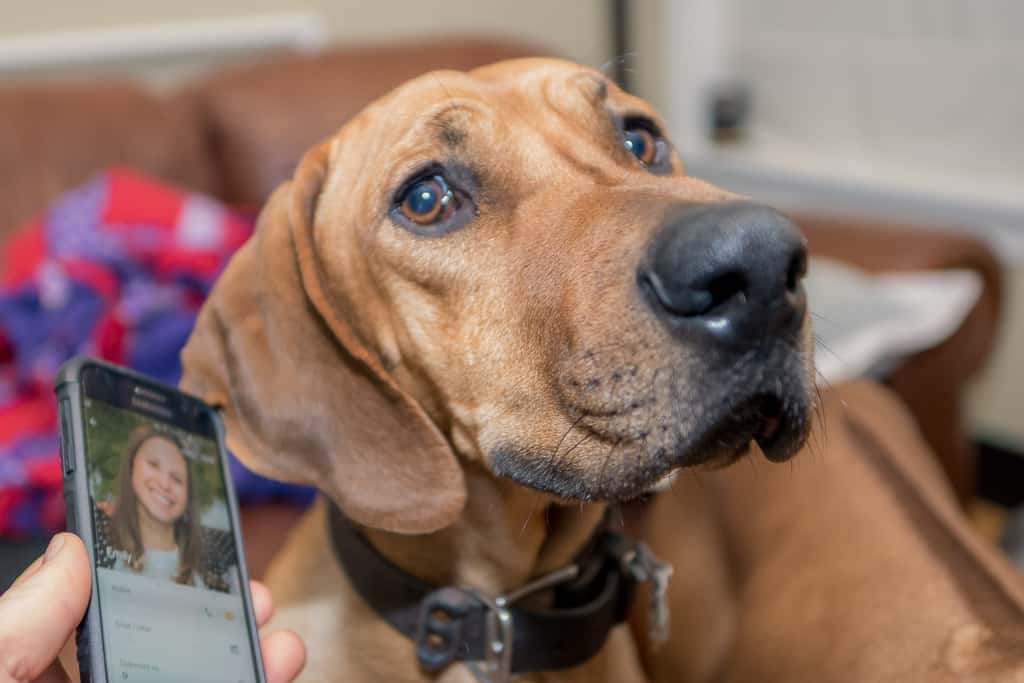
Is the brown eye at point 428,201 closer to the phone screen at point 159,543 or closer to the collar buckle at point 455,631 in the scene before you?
the phone screen at point 159,543

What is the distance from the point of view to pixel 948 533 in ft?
4.55

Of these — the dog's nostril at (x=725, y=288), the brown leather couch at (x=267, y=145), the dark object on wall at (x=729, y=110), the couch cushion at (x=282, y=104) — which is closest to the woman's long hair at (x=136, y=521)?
the dog's nostril at (x=725, y=288)

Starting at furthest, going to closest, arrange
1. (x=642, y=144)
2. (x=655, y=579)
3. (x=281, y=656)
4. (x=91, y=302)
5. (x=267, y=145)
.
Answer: (x=267, y=145) → (x=91, y=302) → (x=642, y=144) → (x=655, y=579) → (x=281, y=656)

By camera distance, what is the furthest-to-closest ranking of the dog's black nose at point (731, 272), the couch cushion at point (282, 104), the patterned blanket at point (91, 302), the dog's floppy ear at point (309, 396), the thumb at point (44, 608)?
the couch cushion at point (282, 104) < the patterned blanket at point (91, 302) < the dog's floppy ear at point (309, 396) < the dog's black nose at point (731, 272) < the thumb at point (44, 608)

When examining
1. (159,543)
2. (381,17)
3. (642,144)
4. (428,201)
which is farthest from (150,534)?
(381,17)

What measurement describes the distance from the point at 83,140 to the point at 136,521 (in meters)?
1.99

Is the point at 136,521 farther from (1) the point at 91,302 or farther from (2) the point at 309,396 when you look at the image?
(1) the point at 91,302

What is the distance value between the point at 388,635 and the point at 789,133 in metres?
3.21

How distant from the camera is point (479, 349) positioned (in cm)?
112

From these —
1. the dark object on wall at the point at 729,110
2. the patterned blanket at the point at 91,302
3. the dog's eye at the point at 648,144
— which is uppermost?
the dog's eye at the point at 648,144

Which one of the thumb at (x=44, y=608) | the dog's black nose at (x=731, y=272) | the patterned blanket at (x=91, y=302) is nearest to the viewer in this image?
the thumb at (x=44, y=608)

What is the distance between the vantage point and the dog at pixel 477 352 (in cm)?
91

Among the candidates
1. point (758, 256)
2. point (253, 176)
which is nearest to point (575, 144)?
point (758, 256)

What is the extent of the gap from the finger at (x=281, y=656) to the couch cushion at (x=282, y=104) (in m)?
1.96
